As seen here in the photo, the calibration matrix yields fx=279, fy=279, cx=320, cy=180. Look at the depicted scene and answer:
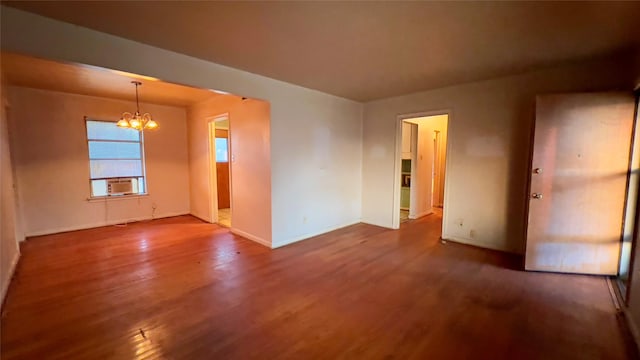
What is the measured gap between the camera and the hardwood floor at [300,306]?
208 centimetres

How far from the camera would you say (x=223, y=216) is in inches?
258

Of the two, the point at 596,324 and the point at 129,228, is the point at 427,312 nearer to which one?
the point at 596,324

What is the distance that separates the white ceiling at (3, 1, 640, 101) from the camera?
83.7 inches

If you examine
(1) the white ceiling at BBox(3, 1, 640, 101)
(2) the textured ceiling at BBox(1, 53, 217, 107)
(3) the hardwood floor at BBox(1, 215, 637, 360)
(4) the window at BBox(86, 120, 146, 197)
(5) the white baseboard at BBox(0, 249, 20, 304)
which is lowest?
(3) the hardwood floor at BBox(1, 215, 637, 360)

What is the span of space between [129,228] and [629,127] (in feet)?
25.0

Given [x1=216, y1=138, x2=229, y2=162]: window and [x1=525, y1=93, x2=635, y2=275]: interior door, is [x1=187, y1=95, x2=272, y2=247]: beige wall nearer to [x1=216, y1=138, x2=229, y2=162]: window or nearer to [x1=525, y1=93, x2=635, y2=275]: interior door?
[x1=216, y1=138, x2=229, y2=162]: window

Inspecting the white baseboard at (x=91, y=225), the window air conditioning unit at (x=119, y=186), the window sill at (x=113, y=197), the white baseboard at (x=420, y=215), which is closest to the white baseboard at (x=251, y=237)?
the white baseboard at (x=91, y=225)

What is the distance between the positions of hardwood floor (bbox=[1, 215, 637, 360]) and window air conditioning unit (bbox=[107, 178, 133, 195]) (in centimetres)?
172

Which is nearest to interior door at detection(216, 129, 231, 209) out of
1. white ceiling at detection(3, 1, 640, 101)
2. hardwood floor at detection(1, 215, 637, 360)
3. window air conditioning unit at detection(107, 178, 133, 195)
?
window air conditioning unit at detection(107, 178, 133, 195)

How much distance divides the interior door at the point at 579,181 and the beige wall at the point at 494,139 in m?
0.58

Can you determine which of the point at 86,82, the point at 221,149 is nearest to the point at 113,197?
the point at 86,82

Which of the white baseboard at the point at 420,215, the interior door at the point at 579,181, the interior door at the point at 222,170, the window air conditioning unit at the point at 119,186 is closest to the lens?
the interior door at the point at 579,181

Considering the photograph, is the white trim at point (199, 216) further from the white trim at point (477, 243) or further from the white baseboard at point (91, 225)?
the white trim at point (477, 243)

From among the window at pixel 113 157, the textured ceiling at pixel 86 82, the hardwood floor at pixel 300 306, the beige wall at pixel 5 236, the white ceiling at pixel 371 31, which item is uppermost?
the textured ceiling at pixel 86 82
